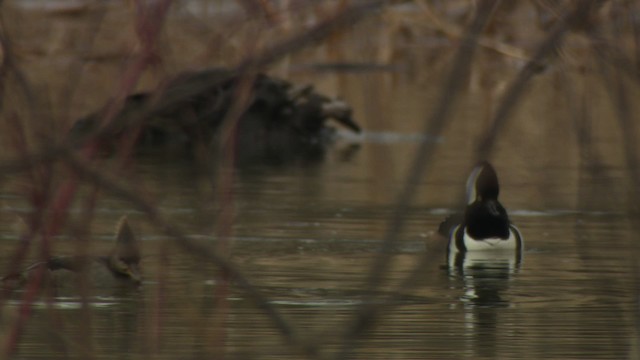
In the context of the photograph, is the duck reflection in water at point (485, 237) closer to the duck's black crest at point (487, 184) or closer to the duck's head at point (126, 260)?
the duck's black crest at point (487, 184)

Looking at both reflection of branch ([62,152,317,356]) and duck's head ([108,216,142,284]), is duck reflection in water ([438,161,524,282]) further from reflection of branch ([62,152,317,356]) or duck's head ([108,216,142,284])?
reflection of branch ([62,152,317,356])

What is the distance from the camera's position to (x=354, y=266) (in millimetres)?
10281

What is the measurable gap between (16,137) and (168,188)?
1099cm

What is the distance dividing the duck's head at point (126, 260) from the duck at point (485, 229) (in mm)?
2147

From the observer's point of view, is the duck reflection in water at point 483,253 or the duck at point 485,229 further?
the duck at point 485,229

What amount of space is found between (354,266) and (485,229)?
1.95 metres

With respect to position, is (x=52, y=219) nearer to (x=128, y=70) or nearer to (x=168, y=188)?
(x=128, y=70)

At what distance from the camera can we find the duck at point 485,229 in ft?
37.2

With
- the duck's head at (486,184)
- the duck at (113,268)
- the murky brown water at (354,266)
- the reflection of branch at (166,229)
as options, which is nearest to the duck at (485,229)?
the duck's head at (486,184)

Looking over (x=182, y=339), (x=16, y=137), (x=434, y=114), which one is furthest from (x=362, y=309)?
(x=182, y=339)

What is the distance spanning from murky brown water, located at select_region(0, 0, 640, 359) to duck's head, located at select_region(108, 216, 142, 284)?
124 millimetres

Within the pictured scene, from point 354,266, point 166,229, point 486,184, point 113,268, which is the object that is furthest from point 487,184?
point 166,229

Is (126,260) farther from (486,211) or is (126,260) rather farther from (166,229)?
(166,229)

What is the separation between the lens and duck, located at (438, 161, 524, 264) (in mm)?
11352
